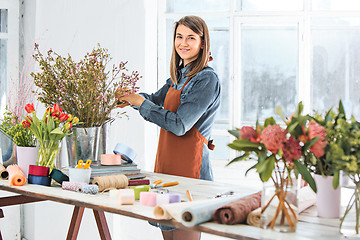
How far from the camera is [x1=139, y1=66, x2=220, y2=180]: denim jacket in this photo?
2.64 m

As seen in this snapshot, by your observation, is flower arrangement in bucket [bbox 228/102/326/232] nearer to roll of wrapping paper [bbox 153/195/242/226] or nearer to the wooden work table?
the wooden work table

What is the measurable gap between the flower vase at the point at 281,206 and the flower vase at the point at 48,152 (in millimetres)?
1258

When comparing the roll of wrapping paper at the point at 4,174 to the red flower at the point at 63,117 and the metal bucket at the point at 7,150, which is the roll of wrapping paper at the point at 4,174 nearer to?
the metal bucket at the point at 7,150

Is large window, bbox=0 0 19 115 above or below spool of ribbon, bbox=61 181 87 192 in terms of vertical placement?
above

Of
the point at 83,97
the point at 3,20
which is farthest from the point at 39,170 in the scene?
the point at 3,20

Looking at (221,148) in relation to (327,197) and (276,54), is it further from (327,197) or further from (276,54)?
(327,197)

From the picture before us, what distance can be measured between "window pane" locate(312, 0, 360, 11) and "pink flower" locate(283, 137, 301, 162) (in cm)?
331

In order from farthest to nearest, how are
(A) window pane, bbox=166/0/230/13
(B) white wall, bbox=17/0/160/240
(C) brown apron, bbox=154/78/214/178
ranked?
1. (A) window pane, bbox=166/0/230/13
2. (B) white wall, bbox=17/0/160/240
3. (C) brown apron, bbox=154/78/214/178

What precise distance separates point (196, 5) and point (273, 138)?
3452 mm

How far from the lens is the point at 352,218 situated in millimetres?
1618

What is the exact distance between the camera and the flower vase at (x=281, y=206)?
1.58 m

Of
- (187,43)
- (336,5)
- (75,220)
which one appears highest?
(336,5)

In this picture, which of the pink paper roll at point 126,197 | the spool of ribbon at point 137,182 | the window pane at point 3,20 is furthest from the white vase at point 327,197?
the window pane at point 3,20

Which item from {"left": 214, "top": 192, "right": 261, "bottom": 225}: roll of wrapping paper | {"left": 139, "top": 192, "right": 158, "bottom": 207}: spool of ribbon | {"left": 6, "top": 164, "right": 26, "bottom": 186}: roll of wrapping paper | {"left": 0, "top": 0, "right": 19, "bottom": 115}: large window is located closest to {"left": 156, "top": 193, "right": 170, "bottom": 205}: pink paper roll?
{"left": 139, "top": 192, "right": 158, "bottom": 207}: spool of ribbon
